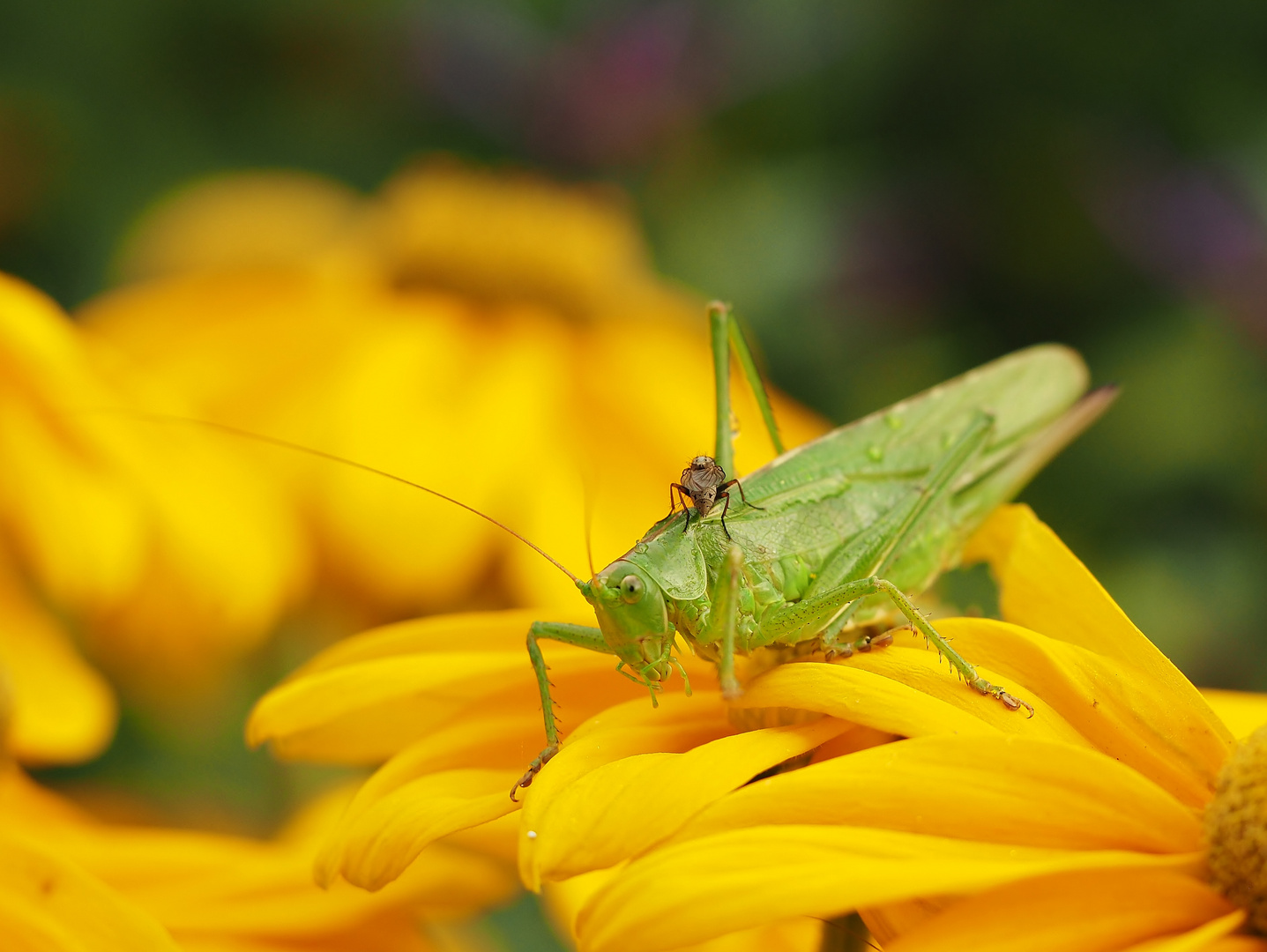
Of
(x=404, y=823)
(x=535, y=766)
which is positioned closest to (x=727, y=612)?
(x=535, y=766)

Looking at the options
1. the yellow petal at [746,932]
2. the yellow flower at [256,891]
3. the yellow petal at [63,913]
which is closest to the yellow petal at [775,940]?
the yellow petal at [746,932]

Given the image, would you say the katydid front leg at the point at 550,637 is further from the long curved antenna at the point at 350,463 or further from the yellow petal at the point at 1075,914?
the yellow petal at the point at 1075,914

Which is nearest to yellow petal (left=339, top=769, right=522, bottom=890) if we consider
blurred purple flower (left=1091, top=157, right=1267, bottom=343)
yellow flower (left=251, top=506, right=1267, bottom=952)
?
yellow flower (left=251, top=506, right=1267, bottom=952)

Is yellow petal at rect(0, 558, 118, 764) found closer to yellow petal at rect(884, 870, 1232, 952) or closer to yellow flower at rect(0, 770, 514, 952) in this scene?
yellow flower at rect(0, 770, 514, 952)

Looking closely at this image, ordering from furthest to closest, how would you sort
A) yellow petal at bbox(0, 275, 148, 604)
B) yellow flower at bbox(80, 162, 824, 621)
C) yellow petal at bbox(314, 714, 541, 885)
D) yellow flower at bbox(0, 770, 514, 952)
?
yellow flower at bbox(80, 162, 824, 621), yellow petal at bbox(0, 275, 148, 604), yellow flower at bbox(0, 770, 514, 952), yellow petal at bbox(314, 714, 541, 885)

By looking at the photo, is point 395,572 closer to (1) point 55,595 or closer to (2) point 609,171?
(1) point 55,595

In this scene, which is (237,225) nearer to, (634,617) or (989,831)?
Result: (634,617)
